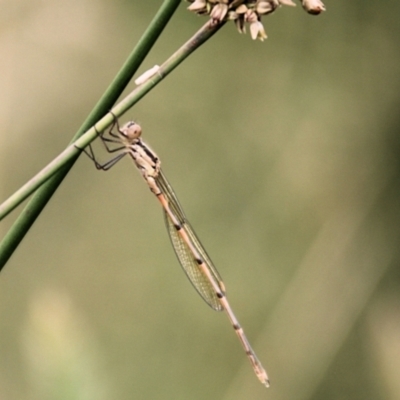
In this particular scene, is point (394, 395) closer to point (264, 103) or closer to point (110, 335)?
point (110, 335)

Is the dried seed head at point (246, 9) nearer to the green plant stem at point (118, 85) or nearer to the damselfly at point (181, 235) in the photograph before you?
the green plant stem at point (118, 85)

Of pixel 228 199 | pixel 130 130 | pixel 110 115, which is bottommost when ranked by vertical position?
pixel 110 115

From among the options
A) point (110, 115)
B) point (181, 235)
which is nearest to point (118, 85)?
point (110, 115)

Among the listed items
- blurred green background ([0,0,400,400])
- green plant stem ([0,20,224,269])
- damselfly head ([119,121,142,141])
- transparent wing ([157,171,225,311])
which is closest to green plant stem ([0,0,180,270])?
green plant stem ([0,20,224,269])

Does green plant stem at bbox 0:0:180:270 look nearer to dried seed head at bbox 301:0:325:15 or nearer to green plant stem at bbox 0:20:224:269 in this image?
green plant stem at bbox 0:20:224:269

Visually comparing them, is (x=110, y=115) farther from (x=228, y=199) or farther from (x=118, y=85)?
(x=228, y=199)

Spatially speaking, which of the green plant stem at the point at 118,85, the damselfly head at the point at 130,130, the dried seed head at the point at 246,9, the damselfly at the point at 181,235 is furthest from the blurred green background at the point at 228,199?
the dried seed head at the point at 246,9
